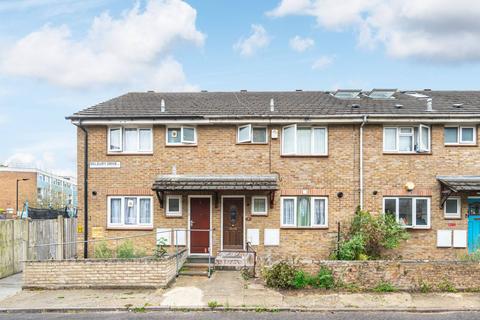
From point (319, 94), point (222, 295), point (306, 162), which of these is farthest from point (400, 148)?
point (222, 295)

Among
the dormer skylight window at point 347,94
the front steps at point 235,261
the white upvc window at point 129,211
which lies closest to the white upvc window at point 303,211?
the front steps at point 235,261

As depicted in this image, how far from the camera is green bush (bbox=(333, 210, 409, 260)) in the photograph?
1352cm

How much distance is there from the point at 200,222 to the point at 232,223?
113cm

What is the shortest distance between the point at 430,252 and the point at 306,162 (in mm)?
5185

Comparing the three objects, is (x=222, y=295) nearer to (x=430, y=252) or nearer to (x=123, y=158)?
(x=123, y=158)

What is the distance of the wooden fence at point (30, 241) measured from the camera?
13.9 m

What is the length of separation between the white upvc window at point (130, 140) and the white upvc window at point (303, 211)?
5.22 meters

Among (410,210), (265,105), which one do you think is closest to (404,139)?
(410,210)

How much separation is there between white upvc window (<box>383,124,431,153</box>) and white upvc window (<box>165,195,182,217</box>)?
24.4 feet

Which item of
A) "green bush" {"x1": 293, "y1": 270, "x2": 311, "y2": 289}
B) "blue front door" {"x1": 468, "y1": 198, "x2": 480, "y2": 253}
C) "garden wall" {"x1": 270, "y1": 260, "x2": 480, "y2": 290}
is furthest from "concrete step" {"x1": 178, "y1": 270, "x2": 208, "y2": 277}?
"blue front door" {"x1": 468, "y1": 198, "x2": 480, "y2": 253}

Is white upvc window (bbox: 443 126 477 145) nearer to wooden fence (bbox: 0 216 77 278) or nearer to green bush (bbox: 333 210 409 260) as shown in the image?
green bush (bbox: 333 210 409 260)

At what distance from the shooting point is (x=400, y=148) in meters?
15.3

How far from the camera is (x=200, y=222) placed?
15.4 m

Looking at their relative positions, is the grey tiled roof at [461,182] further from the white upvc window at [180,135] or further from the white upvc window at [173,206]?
the white upvc window at [173,206]
